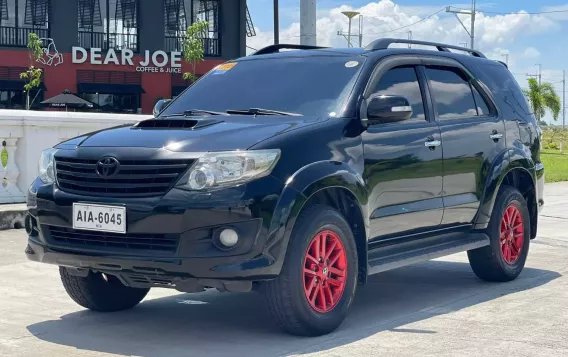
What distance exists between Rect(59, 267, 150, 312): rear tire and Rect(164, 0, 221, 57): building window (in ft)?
140

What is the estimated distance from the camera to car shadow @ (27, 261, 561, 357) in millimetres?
5547

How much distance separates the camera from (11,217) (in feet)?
35.2

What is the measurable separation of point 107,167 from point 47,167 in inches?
23.6

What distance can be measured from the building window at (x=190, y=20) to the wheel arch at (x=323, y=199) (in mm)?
43042

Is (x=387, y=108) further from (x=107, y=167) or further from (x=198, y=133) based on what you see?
(x=107, y=167)

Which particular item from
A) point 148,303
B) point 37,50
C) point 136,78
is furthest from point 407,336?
point 136,78

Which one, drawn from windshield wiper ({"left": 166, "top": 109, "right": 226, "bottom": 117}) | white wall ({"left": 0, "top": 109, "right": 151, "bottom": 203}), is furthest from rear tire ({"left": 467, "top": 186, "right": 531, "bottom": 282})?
white wall ({"left": 0, "top": 109, "right": 151, "bottom": 203})

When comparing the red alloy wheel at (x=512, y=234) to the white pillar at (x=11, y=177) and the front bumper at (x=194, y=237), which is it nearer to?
the front bumper at (x=194, y=237)

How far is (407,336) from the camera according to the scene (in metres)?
5.78

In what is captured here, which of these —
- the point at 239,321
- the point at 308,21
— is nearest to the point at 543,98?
the point at 308,21

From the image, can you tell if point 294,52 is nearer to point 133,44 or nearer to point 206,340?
point 206,340

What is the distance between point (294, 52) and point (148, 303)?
207 centimetres

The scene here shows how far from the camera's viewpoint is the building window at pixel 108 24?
4644 centimetres

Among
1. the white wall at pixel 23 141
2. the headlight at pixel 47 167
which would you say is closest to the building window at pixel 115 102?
the white wall at pixel 23 141
